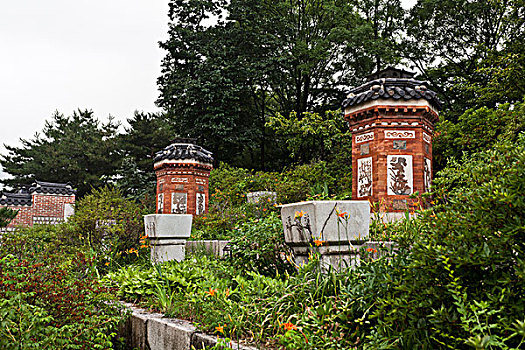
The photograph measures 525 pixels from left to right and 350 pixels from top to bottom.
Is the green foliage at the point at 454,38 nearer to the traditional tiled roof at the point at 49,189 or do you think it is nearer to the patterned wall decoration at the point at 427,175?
the patterned wall decoration at the point at 427,175

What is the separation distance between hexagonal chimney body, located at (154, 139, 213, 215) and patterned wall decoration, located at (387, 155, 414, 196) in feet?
25.3

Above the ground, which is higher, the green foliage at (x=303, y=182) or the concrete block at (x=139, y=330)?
the green foliage at (x=303, y=182)

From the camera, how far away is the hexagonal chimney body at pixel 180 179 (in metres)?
15.1

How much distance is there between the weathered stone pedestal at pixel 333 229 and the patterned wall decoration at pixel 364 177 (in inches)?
256

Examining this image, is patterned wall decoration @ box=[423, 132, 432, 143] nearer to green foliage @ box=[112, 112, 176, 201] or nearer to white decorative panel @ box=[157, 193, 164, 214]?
white decorative panel @ box=[157, 193, 164, 214]

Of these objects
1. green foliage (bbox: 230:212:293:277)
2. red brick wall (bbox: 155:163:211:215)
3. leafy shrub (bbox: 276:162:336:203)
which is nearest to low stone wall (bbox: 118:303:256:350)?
green foliage (bbox: 230:212:293:277)

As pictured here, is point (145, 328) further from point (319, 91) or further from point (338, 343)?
point (319, 91)

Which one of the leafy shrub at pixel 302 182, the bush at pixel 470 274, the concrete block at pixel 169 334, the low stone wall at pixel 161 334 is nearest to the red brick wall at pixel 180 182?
the leafy shrub at pixel 302 182

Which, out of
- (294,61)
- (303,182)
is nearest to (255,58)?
(294,61)

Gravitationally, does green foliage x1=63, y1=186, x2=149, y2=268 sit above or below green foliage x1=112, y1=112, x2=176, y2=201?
below

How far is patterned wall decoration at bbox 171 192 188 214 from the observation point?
49.2 feet

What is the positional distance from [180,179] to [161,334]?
38.8ft

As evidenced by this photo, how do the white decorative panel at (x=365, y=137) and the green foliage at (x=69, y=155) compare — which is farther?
the green foliage at (x=69, y=155)

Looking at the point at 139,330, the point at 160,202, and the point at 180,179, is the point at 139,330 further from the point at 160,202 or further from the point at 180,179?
the point at 160,202
